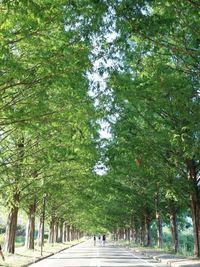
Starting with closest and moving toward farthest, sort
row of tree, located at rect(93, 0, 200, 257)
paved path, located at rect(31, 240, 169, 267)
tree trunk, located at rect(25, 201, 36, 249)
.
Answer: row of tree, located at rect(93, 0, 200, 257)
paved path, located at rect(31, 240, 169, 267)
tree trunk, located at rect(25, 201, 36, 249)

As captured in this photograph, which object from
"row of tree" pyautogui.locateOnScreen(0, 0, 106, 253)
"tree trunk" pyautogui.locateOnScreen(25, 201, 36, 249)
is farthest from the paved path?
"row of tree" pyautogui.locateOnScreen(0, 0, 106, 253)

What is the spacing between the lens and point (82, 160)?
24703 mm

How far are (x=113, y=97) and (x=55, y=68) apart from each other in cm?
639

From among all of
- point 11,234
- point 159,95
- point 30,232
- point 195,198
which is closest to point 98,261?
point 195,198

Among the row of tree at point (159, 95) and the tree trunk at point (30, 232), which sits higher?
the row of tree at point (159, 95)

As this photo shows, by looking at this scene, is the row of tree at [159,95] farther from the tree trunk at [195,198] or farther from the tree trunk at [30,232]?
the tree trunk at [30,232]

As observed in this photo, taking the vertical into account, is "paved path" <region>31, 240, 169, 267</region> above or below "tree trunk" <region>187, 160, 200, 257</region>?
below

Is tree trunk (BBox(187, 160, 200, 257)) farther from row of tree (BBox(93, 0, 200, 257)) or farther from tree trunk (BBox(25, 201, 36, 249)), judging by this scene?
tree trunk (BBox(25, 201, 36, 249))

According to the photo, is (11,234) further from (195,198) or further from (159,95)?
(159,95)

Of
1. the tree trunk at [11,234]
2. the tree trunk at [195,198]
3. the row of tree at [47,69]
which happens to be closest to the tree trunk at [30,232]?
the tree trunk at [11,234]

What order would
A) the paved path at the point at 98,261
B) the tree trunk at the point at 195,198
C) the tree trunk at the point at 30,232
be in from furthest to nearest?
the tree trunk at the point at 30,232 → the tree trunk at the point at 195,198 → the paved path at the point at 98,261

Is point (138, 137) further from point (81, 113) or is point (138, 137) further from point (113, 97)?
point (81, 113)

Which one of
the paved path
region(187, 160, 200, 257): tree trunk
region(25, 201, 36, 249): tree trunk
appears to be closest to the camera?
the paved path

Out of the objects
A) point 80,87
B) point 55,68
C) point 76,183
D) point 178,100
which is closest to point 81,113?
point 80,87
